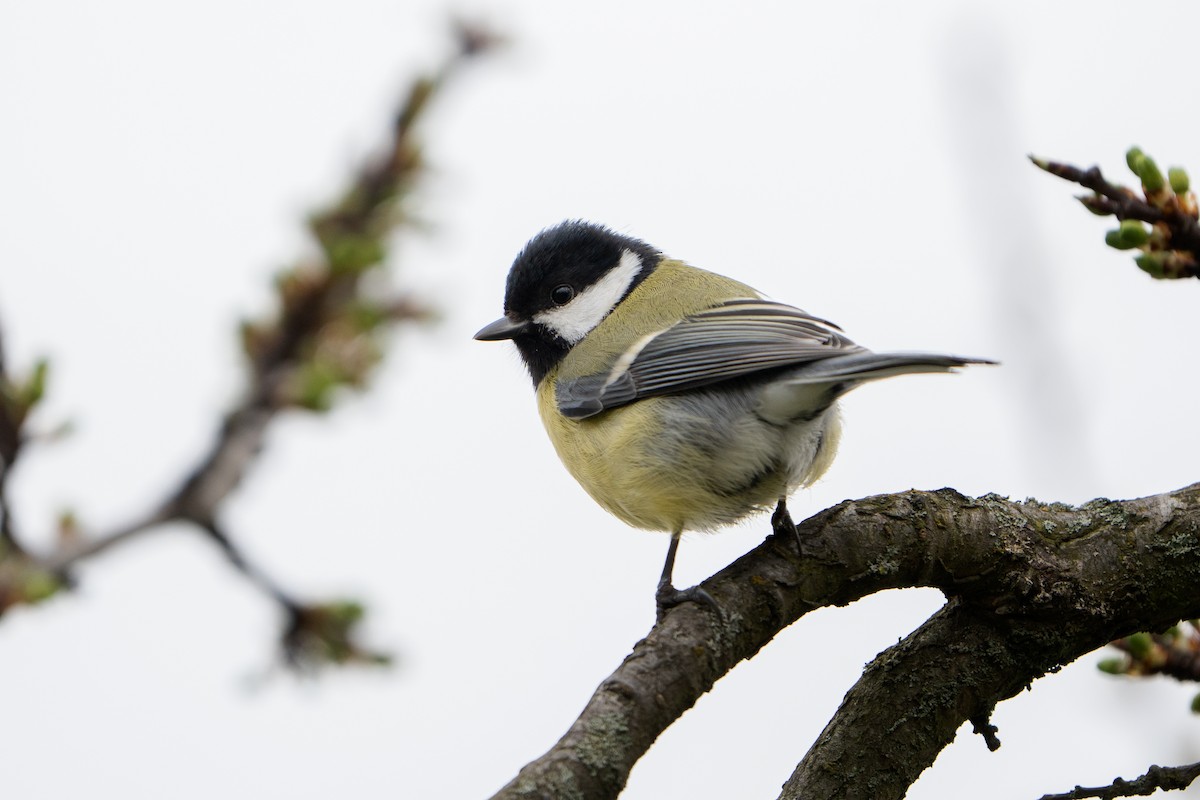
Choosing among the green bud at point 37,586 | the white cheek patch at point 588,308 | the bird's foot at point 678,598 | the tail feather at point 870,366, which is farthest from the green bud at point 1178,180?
the white cheek patch at point 588,308

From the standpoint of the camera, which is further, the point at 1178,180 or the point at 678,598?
the point at 678,598

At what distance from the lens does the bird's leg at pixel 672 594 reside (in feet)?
6.86

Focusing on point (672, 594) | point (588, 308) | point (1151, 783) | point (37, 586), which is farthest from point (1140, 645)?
point (588, 308)

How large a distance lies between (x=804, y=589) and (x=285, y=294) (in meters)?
1.26

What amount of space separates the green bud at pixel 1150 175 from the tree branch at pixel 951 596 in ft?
2.56

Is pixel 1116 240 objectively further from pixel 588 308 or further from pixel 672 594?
pixel 588 308

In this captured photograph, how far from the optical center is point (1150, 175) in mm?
1632

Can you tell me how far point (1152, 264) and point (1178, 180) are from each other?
0.12 meters

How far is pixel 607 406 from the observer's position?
3.09 m

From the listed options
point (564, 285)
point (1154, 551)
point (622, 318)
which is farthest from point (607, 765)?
point (564, 285)

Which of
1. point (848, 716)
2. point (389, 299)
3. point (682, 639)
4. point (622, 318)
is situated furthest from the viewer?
point (622, 318)

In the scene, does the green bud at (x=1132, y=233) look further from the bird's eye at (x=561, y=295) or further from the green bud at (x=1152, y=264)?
the bird's eye at (x=561, y=295)

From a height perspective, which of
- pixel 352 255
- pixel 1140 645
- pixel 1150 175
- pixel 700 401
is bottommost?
pixel 1140 645

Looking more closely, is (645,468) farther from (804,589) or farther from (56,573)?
(56,573)
